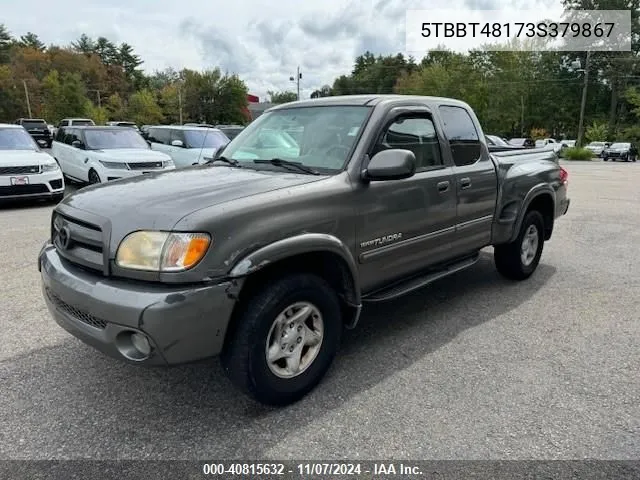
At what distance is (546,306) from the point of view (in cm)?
459

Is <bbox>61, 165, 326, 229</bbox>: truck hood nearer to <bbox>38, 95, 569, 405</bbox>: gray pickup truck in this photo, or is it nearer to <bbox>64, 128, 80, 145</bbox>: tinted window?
<bbox>38, 95, 569, 405</bbox>: gray pickup truck

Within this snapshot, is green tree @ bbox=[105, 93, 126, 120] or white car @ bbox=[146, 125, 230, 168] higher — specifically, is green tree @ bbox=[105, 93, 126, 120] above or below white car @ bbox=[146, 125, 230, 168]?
above

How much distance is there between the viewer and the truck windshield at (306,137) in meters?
3.39

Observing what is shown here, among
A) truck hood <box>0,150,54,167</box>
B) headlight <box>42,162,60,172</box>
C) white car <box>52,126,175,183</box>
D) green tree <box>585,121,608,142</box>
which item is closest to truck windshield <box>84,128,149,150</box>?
white car <box>52,126,175,183</box>

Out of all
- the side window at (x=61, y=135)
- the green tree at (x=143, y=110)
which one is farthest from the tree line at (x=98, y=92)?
the side window at (x=61, y=135)

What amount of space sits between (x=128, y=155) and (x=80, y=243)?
28.6 feet

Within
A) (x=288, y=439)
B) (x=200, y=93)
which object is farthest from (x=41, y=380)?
(x=200, y=93)

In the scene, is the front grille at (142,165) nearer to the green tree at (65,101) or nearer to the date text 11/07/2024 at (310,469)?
the date text 11/07/2024 at (310,469)

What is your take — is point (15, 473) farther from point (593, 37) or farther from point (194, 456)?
point (593, 37)

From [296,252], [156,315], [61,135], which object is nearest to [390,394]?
[296,252]

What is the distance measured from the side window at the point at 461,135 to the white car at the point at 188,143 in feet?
28.4

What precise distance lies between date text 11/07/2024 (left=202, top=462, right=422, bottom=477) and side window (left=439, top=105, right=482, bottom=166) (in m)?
2.62

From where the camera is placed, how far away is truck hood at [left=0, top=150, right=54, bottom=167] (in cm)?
935

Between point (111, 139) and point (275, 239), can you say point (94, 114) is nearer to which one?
point (111, 139)
